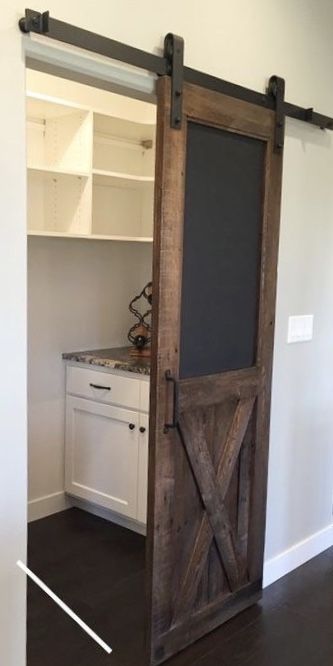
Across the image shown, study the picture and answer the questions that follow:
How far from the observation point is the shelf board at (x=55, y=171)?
3055 mm

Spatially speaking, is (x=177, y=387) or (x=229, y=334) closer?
(x=177, y=387)

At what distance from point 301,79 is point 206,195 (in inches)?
34.2

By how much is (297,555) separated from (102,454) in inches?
44.6

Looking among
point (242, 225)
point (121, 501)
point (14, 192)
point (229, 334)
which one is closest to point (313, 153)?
point (242, 225)

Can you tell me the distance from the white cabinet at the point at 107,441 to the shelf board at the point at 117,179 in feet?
3.48

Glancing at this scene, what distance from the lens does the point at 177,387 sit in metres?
2.22

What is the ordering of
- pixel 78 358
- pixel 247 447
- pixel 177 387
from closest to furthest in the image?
pixel 177 387
pixel 247 447
pixel 78 358

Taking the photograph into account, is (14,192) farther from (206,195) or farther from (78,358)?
(78,358)

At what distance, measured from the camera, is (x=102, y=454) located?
3404 mm

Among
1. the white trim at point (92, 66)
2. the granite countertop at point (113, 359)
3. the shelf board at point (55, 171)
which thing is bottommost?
the granite countertop at point (113, 359)

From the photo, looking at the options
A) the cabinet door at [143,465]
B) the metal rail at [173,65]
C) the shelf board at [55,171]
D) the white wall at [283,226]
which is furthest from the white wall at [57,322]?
the metal rail at [173,65]

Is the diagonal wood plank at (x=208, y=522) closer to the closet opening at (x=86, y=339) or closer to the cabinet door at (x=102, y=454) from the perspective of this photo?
the closet opening at (x=86, y=339)

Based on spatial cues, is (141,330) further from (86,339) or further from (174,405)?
(174,405)

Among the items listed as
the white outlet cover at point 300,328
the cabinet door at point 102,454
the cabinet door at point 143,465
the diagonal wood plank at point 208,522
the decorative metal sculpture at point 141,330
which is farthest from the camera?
the decorative metal sculpture at point 141,330
